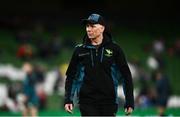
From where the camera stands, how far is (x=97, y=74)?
25.7 feet

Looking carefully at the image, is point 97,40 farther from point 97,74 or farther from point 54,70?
point 54,70

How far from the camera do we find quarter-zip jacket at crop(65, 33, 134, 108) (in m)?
7.82

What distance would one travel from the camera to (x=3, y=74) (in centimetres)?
2317

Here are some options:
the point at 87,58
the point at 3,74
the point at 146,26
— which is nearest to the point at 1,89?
the point at 3,74

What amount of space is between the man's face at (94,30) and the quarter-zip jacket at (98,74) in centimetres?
15

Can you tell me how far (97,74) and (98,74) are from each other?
0.01m

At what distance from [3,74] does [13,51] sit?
1184 millimetres

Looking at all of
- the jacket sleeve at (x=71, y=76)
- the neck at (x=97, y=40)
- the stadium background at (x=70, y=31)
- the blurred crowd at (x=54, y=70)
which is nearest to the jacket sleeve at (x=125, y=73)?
the neck at (x=97, y=40)

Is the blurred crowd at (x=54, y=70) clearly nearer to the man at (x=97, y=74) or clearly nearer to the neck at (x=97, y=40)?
the man at (x=97, y=74)

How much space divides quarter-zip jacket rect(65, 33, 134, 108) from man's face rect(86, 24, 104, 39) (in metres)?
0.15

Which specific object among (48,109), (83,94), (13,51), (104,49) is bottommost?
(48,109)

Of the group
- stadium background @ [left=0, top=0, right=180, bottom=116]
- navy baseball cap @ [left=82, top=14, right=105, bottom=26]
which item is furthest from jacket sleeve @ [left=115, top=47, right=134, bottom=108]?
stadium background @ [left=0, top=0, right=180, bottom=116]

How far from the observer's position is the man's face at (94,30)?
7804 mm

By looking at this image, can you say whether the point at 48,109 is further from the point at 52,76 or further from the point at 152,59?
the point at 152,59
